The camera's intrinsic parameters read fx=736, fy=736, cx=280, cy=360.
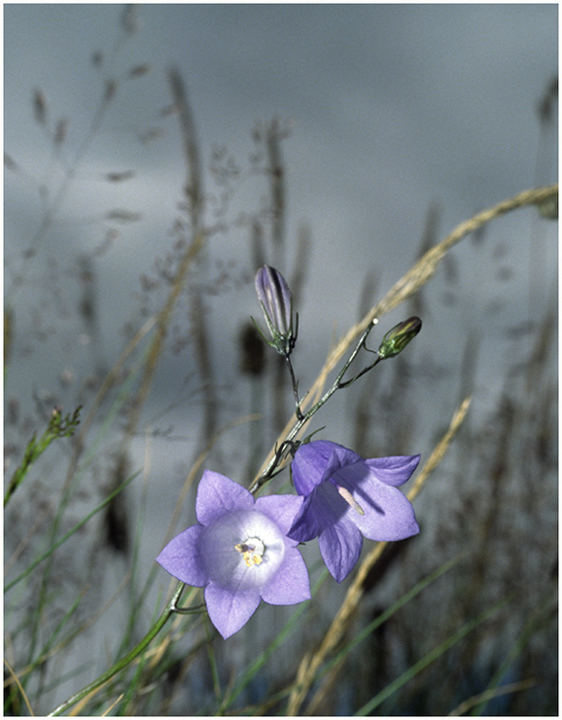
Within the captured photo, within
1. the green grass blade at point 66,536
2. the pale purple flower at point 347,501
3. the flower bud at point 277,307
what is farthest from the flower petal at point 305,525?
the green grass blade at point 66,536

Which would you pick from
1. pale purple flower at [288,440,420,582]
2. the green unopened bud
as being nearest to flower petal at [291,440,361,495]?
pale purple flower at [288,440,420,582]

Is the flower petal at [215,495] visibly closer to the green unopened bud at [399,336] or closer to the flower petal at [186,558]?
the flower petal at [186,558]

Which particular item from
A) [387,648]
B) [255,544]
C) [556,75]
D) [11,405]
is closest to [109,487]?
[11,405]

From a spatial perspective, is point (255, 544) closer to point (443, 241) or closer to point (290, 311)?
point (290, 311)

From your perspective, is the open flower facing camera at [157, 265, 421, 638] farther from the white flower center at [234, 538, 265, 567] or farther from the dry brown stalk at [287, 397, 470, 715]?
the dry brown stalk at [287, 397, 470, 715]

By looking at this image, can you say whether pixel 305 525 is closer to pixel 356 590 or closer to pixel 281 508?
pixel 281 508

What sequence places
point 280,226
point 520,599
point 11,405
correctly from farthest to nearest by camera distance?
point 520,599 < point 280,226 < point 11,405

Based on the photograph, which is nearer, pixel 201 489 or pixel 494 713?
pixel 201 489
